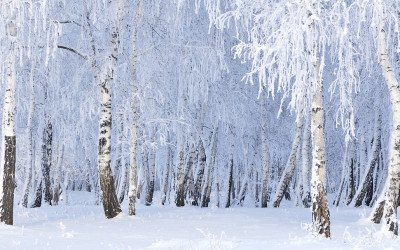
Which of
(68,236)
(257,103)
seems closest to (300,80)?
(68,236)

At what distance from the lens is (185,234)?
383 inches

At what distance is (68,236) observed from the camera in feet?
29.9

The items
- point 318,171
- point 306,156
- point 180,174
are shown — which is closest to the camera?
point 318,171

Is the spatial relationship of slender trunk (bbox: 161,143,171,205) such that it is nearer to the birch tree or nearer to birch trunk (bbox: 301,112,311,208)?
birch trunk (bbox: 301,112,311,208)

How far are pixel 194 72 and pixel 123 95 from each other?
7.72 feet

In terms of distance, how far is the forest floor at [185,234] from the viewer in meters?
7.32

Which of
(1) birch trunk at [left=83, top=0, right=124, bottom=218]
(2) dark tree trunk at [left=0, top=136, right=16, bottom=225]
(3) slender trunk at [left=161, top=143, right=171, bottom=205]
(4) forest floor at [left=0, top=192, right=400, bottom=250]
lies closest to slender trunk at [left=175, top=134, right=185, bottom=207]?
(4) forest floor at [left=0, top=192, right=400, bottom=250]

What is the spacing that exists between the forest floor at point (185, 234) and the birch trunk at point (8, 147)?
0.58 metres

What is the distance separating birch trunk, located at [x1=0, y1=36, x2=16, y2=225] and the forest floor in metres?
0.58

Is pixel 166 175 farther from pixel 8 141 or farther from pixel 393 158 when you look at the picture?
pixel 393 158

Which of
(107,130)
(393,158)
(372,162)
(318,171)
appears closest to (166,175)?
(372,162)

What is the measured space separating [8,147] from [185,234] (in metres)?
4.49

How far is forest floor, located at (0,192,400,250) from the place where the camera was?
24.0 feet

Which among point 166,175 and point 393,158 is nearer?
point 393,158
